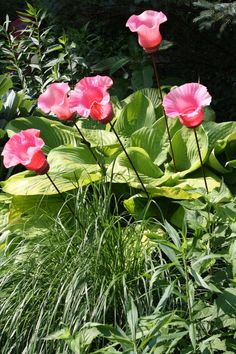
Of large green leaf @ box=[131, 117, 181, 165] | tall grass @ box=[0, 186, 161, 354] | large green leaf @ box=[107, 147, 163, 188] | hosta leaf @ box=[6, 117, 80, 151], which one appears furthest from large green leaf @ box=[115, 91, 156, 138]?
tall grass @ box=[0, 186, 161, 354]

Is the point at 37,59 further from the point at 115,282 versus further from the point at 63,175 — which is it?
the point at 115,282

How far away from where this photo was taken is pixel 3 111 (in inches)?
170

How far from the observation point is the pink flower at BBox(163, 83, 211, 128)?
2719 millimetres

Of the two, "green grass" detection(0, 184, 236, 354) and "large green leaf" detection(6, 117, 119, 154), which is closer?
"green grass" detection(0, 184, 236, 354)

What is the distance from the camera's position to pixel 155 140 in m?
3.67

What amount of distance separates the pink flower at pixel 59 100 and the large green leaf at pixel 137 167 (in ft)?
1.68

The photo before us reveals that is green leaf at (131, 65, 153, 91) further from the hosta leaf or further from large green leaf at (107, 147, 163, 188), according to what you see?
large green leaf at (107, 147, 163, 188)

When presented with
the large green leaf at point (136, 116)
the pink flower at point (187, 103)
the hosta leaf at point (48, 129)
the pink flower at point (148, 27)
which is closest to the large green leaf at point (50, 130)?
the hosta leaf at point (48, 129)

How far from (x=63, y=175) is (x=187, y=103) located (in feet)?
3.02

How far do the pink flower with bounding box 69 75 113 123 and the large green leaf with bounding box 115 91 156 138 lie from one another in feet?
3.20

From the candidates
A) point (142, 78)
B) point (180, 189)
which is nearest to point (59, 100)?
point (180, 189)

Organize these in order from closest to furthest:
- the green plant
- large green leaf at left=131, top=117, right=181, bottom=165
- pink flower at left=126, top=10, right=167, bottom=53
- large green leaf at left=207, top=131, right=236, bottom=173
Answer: pink flower at left=126, top=10, right=167, bottom=53
large green leaf at left=207, top=131, right=236, bottom=173
large green leaf at left=131, top=117, right=181, bottom=165
the green plant

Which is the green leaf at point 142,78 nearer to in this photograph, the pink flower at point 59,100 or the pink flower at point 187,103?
the pink flower at point 59,100

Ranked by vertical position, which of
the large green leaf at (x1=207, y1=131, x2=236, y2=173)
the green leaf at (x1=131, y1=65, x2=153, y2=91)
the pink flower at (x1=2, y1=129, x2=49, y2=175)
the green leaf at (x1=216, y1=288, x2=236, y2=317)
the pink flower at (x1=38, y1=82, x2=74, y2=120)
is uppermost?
the pink flower at (x1=38, y1=82, x2=74, y2=120)
